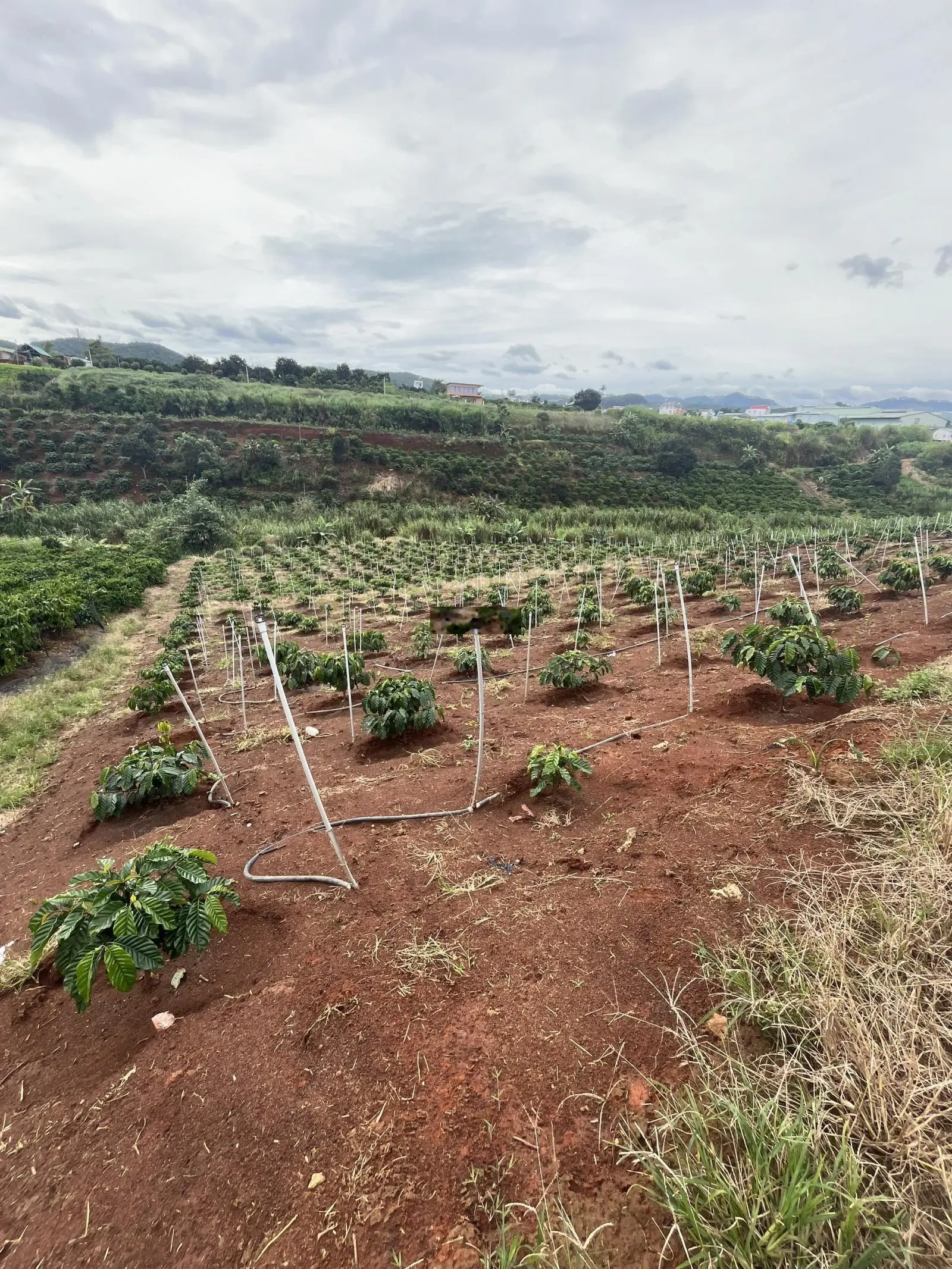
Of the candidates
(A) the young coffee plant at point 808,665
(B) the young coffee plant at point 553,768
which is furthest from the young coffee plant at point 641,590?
(B) the young coffee plant at point 553,768

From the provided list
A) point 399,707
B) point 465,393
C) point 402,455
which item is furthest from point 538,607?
point 465,393

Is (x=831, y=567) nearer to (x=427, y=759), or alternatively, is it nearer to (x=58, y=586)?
(x=427, y=759)

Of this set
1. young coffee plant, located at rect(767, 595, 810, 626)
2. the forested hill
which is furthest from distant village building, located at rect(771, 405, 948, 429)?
young coffee plant, located at rect(767, 595, 810, 626)

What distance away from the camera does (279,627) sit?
15.7m

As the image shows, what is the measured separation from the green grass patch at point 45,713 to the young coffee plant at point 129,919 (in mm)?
5327

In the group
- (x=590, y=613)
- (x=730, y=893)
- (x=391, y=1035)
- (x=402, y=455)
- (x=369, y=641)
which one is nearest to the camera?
(x=391, y=1035)

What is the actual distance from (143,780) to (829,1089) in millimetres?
5340

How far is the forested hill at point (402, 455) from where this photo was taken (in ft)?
161

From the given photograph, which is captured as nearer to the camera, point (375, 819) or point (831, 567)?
point (375, 819)

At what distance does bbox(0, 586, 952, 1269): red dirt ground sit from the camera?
182 cm

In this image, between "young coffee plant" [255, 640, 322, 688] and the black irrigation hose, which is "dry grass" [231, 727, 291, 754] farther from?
the black irrigation hose

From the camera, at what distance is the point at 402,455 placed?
184 feet

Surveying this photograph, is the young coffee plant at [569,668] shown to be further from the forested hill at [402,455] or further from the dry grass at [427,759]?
the forested hill at [402,455]

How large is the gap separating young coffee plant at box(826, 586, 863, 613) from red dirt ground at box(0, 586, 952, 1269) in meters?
7.62
